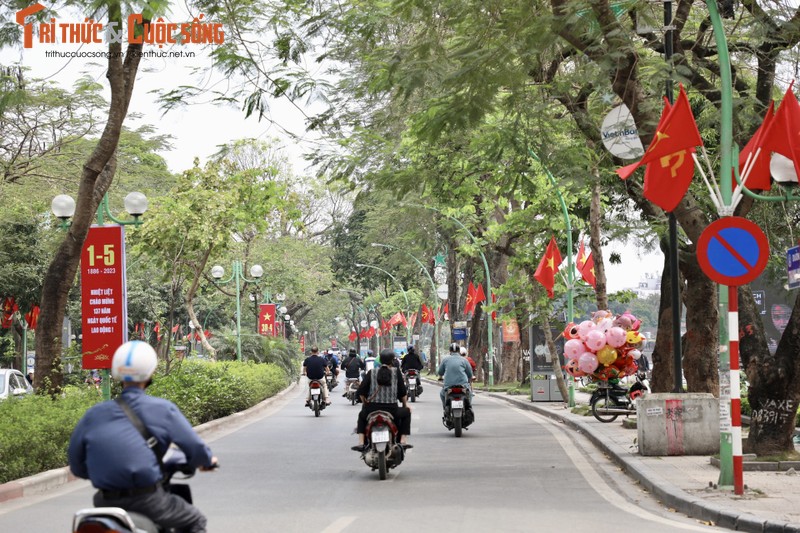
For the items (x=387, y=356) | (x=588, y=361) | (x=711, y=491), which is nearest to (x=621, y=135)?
(x=387, y=356)

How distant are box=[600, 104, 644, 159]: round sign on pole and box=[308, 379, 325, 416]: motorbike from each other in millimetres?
14955

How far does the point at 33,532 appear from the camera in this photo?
10164 millimetres

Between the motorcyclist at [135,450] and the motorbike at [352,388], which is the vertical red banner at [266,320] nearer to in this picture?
the motorbike at [352,388]

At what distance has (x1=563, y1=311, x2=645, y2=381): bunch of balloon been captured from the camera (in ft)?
73.5

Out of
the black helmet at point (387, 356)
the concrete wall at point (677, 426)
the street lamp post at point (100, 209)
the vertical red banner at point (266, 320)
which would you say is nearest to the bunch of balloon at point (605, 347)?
the concrete wall at point (677, 426)

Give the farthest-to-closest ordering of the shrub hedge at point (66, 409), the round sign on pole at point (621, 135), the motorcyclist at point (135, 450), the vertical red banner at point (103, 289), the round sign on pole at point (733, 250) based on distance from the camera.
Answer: the vertical red banner at point (103, 289) → the round sign on pole at point (621, 135) → the shrub hedge at point (66, 409) → the round sign on pole at point (733, 250) → the motorcyclist at point (135, 450)

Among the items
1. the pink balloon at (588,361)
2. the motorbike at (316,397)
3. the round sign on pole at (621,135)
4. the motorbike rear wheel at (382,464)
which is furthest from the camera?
the motorbike at (316,397)

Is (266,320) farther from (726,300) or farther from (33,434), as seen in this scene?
(726,300)

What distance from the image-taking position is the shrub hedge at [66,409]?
13781 millimetres

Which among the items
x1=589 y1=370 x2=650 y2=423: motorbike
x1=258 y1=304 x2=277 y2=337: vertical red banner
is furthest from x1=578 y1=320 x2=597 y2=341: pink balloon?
x1=258 y1=304 x2=277 y2=337: vertical red banner

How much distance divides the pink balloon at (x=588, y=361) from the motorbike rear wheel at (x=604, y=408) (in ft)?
5.97

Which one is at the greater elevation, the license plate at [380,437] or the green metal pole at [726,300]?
the green metal pole at [726,300]

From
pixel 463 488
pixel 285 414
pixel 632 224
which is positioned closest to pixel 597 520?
pixel 463 488

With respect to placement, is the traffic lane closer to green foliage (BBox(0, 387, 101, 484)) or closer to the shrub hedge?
the shrub hedge
